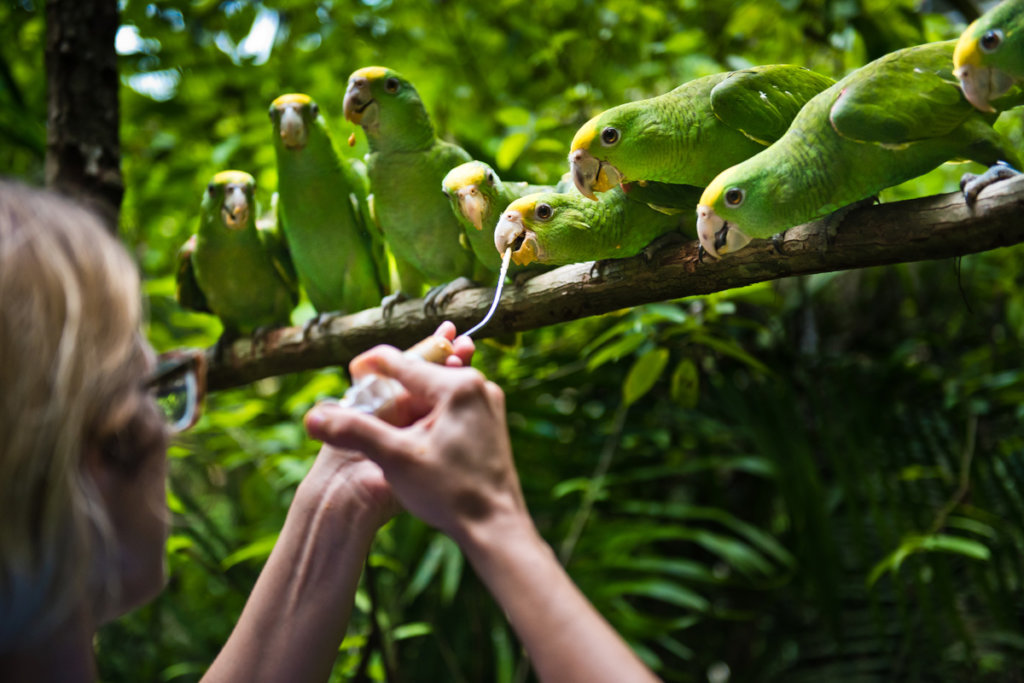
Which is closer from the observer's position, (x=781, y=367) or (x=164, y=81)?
(x=781, y=367)

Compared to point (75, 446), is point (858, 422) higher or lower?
lower

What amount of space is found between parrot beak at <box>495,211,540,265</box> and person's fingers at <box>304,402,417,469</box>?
40 centimetres

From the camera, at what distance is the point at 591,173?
3.15ft

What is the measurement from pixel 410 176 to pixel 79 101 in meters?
0.95

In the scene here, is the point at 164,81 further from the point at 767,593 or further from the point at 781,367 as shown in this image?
the point at 767,593

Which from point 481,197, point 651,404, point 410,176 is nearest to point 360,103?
point 410,176

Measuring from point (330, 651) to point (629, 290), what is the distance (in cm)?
63

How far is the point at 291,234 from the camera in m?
1.52

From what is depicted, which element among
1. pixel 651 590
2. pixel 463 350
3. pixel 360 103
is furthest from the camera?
pixel 651 590

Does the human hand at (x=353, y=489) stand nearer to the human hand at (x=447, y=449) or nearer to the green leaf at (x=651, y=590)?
the human hand at (x=447, y=449)

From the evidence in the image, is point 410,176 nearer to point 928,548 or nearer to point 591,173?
point 591,173

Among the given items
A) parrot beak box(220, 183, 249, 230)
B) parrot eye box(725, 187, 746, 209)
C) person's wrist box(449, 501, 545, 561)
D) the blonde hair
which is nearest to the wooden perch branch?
parrot eye box(725, 187, 746, 209)

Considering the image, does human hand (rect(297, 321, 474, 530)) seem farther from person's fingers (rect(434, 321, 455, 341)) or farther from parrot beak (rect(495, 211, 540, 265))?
parrot beak (rect(495, 211, 540, 265))

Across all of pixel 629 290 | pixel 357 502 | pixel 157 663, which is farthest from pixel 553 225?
pixel 157 663
